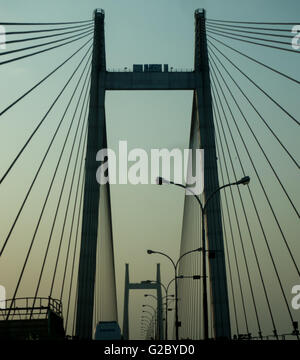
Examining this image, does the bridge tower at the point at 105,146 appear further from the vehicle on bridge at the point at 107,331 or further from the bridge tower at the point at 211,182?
the vehicle on bridge at the point at 107,331

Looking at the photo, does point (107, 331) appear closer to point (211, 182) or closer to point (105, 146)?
point (211, 182)

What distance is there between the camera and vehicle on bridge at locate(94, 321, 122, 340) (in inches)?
1345

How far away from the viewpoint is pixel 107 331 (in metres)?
34.5

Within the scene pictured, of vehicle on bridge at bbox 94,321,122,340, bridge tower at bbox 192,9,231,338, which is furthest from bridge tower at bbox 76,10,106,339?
bridge tower at bbox 192,9,231,338

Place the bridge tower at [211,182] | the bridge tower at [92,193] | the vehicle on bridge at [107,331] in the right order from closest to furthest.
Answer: the bridge tower at [211,182]
the bridge tower at [92,193]
the vehicle on bridge at [107,331]

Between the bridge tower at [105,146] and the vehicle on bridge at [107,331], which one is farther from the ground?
the bridge tower at [105,146]

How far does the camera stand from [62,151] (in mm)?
31094

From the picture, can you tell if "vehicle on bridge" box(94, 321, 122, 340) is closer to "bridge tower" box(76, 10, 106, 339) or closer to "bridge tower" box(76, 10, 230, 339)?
"bridge tower" box(76, 10, 106, 339)

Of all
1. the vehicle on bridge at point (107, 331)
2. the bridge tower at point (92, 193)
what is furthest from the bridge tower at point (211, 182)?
the bridge tower at point (92, 193)

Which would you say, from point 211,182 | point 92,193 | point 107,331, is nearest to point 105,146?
point 92,193

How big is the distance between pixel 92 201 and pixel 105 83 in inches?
286

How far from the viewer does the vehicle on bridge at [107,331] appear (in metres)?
34.2

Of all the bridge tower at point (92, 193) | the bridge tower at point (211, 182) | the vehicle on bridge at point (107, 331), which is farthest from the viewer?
the vehicle on bridge at point (107, 331)
